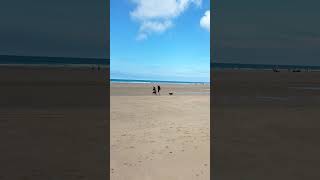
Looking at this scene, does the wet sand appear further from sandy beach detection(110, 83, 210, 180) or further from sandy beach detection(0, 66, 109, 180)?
sandy beach detection(0, 66, 109, 180)

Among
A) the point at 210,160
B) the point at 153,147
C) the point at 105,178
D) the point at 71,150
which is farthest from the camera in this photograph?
the point at 153,147

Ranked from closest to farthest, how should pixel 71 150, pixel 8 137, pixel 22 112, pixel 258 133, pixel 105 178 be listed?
pixel 105 178 < pixel 71 150 < pixel 8 137 < pixel 258 133 < pixel 22 112

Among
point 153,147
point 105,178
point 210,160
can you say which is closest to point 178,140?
point 153,147

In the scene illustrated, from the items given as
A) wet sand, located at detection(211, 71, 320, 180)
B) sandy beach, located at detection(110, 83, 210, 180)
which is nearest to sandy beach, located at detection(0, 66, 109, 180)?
sandy beach, located at detection(110, 83, 210, 180)

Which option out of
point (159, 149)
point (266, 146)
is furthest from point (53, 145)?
point (266, 146)

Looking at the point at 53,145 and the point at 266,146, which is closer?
the point at 53,145

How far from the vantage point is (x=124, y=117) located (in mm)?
12266

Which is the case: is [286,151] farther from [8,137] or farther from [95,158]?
[8,137]

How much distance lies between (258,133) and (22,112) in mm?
8222

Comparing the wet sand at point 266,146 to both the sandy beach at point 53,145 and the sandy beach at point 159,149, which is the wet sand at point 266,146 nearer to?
the sandy beach at point 159,149

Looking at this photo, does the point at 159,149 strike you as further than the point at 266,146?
No

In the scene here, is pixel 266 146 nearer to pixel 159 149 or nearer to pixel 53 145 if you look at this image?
pixel 159 149

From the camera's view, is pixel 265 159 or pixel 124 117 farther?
pixel 124 117

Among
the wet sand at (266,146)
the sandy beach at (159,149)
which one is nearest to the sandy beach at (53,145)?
the sandy beach at (159,149)
